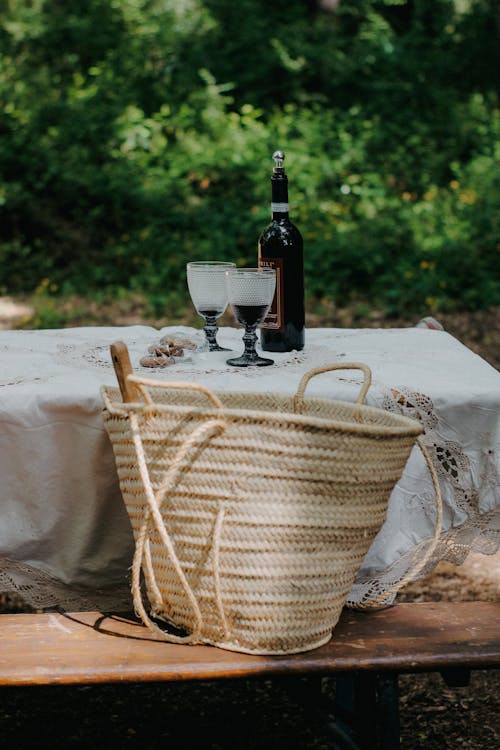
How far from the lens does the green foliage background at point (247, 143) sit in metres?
6.90

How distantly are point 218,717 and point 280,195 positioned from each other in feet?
4.21

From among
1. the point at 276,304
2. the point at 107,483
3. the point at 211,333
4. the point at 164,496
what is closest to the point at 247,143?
the point at 211,333

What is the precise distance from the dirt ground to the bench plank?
2.10 feet

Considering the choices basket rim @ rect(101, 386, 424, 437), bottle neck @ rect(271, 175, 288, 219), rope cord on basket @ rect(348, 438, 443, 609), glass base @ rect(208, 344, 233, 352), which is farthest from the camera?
glass base @ rect(208, 344, 233, 352)

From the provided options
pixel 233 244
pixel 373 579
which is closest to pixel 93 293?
pixel 233 244

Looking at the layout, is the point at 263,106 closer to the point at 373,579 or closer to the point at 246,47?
the point at 246,47

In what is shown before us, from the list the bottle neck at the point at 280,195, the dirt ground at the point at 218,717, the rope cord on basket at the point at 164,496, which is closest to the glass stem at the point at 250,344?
the bottle neck at the point at 280,195

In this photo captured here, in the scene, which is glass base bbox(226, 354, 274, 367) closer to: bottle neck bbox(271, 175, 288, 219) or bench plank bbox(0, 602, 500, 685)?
bottle neck bbox(271, 175, 288, 219)

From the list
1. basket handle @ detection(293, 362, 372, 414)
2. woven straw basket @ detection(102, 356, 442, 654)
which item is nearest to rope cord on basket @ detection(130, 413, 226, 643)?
woven straw basket @ detection(102, 356, 442, 654)

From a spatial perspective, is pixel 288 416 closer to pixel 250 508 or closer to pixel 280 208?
pixel 250 508

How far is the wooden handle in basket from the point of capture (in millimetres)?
1471

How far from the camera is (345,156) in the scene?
26.0ft

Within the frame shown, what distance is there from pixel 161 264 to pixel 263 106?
3000 mm

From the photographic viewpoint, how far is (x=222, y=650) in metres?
1.49
